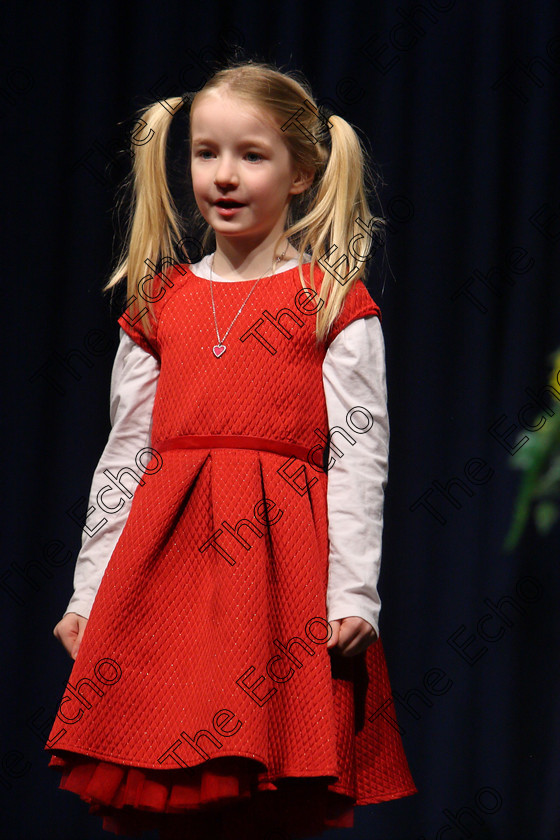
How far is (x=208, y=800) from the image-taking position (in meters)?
1.23

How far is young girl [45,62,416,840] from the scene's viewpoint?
4.18 feet

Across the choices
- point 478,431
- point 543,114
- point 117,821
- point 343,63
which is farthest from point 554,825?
point 343,63

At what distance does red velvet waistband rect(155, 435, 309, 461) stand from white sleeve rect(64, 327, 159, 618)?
0.38ft

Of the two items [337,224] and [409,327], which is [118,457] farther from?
[409,327]

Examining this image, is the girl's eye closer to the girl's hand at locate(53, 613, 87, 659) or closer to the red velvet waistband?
the red velvet waistband

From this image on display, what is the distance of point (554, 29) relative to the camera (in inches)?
77.7

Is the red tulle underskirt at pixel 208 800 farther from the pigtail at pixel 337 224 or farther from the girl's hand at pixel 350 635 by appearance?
the pigtail at pixel 337 224

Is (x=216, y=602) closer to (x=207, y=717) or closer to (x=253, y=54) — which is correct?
(x=207, y=717)

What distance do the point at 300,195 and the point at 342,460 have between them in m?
0.43

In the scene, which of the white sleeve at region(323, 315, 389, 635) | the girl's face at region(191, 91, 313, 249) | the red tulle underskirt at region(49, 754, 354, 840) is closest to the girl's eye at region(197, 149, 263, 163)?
the girl's face at region(191, 91, 313, 249)

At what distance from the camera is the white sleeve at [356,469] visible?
1346mm

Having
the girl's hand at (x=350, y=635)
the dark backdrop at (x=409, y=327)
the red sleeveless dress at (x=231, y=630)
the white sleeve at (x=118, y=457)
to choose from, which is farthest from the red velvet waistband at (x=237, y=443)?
the dark backdrop at (x=409, y=327)

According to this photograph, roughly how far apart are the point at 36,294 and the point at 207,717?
1068 mm

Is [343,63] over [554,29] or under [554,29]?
under
